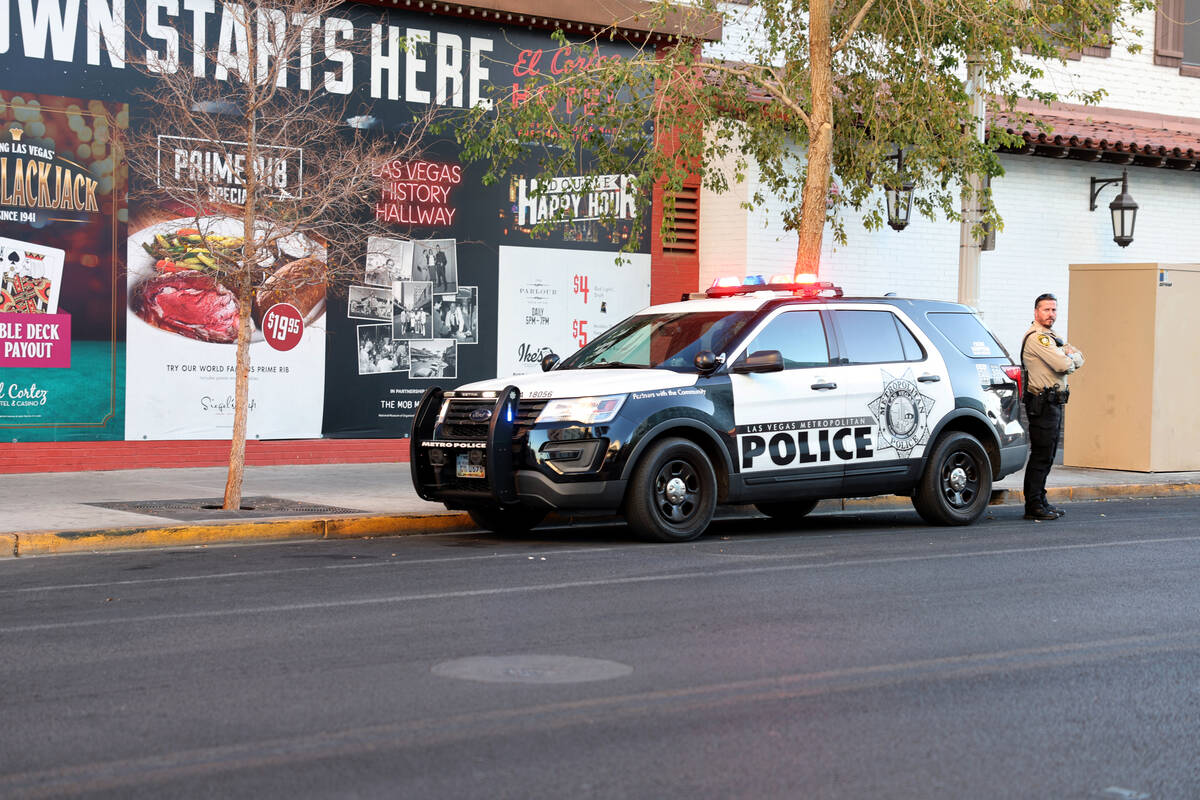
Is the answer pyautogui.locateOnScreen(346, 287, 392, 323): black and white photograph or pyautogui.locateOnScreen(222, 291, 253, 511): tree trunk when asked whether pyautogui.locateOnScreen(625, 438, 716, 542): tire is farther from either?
pyautogui.locateOnScreen(346, 287, 392, 323): black and white photograph

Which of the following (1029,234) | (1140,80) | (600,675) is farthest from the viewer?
(1140,80)

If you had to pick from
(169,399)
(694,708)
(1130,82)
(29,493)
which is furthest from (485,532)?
(1130,82)

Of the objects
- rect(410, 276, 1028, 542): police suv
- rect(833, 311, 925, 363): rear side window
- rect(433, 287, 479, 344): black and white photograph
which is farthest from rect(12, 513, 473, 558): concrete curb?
rect(433, 287, 479, 344): black and white photograph

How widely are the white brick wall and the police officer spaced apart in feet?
18.1

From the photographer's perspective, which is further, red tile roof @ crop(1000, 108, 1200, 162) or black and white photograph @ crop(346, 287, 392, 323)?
red tile roof @ crop(1000, 108, 1200, 162)

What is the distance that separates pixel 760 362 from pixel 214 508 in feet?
16.2

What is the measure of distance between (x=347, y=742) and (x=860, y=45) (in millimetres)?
14688

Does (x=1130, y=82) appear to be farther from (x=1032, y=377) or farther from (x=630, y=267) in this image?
(x=1032, y=377)

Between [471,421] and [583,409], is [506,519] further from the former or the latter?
[583,409]

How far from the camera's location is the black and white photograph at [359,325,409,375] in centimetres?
1836

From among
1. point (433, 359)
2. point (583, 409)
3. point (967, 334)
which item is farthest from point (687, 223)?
point (583, 409)

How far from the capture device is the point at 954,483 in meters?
13.7

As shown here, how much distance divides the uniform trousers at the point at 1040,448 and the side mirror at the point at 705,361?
3799mm

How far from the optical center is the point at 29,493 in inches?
566
